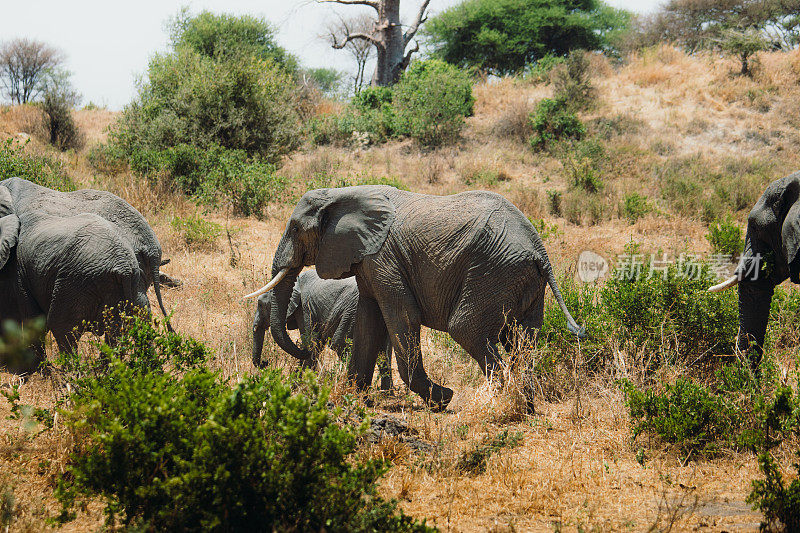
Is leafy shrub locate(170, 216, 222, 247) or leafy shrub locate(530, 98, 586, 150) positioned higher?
leafy shrub locate(530, 98, 586, 150)

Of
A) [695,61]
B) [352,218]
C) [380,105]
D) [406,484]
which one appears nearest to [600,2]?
[695,61]

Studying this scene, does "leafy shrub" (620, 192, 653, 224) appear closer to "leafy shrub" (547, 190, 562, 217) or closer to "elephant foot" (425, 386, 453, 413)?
"leafy shrub" (547, 190, 562, 217)

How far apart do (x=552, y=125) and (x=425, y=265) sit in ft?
47.6

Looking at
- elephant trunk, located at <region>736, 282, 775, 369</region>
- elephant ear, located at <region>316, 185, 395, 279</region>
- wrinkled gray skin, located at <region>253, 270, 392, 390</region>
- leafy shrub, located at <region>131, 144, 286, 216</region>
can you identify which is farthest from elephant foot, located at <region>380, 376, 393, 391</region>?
leafy shrub, located at <region>131, 144, 286, 216</region>

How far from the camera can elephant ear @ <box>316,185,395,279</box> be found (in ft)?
18.2

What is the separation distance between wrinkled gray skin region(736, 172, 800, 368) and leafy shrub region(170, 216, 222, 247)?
829 centimetres

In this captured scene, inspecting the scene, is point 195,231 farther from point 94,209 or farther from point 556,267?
point 556,267

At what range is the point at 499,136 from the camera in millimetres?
19828

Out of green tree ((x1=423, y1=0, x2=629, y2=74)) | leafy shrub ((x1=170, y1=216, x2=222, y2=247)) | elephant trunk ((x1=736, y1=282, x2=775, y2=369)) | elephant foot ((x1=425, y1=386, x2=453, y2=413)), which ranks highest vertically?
green tree ((x1=423, y1=0, x2=629, y2=74))

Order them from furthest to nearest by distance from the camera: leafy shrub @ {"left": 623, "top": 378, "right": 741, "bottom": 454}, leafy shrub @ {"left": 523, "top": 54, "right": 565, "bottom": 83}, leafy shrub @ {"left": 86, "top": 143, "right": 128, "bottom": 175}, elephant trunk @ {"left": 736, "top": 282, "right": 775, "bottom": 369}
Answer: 1. leafy shrub @ {"left": 523, "top": 54, "right": 565, "bottom": 83}
2. leafy shrub @ {"left": 86, "top": 143, "right": 128, "bottom": 175}
3. elephant trunk @ {"left": 736, "top": 282, "right": 775, "bottom": 369}
4. leafy shrub @ {"left": 623, "top": 378, "right": 741, "bottom": 454}

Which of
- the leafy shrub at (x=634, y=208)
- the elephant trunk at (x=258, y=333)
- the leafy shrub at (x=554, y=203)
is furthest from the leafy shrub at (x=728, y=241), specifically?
the elephant trunk at (x=258, y=333)

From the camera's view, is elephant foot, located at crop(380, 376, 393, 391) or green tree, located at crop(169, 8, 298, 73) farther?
green tree, located at crop(169, 8, 298, 73)

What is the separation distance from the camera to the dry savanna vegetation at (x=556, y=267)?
3.83 m

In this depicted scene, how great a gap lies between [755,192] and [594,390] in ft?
35.1
